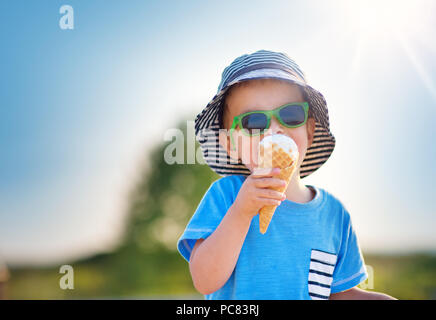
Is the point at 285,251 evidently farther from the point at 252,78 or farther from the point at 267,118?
the point at 252,78

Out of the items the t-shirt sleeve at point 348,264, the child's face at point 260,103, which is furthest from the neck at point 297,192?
the t-shirt sleeve at point 348,264

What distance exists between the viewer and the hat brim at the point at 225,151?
2181 mm

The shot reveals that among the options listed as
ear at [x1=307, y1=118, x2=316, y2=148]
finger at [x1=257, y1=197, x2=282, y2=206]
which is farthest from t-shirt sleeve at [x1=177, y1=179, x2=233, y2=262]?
ear at [x1=307, y1=118, x2=316, y2=148]

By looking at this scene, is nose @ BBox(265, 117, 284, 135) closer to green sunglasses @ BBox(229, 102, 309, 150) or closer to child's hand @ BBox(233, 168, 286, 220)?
green sunglasses @ BBox(229, 102, 309, 150)

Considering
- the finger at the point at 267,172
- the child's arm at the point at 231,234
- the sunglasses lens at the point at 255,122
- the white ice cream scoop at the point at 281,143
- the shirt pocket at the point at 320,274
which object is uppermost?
the sunglasses lens at the point at 255,122

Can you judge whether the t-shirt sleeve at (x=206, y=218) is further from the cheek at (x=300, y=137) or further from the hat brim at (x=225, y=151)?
the cheek at (x=300, y=137)

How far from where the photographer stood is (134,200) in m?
20.7

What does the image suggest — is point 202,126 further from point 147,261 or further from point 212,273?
point 147,261

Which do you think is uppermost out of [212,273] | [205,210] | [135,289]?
[205,210]
